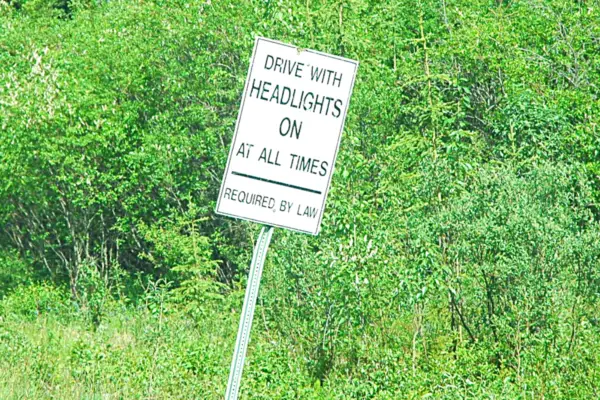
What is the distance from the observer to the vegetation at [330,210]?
28.7ft

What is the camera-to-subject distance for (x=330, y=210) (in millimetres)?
9766

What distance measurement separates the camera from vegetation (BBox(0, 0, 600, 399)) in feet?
28.7

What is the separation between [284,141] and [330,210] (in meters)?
4.79

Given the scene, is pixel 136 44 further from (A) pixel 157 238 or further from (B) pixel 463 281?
(B) pixel 463 281

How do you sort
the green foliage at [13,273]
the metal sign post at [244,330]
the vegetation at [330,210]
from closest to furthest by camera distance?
the metal sign post at [244,330], the vegetation at [330,210], the green foliage at [13,273]

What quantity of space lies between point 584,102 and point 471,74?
2833 millimetres

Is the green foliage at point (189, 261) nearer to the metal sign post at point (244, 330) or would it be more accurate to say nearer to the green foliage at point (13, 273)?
the green foliage at point (13, 273)

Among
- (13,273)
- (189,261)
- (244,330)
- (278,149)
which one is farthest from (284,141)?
(13,273)

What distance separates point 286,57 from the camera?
5059 mm

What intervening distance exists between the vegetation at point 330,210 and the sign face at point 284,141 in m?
3.51

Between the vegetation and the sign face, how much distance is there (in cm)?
351

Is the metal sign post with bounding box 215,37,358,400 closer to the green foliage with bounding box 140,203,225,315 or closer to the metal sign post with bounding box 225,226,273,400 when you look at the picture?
the metal sign post with bounding box 225,226,273,400

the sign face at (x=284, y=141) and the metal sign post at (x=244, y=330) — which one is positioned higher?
the sign face at (x=284, y=141)

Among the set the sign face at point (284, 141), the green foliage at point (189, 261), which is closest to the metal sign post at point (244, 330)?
the sign face at point (284, 141)
